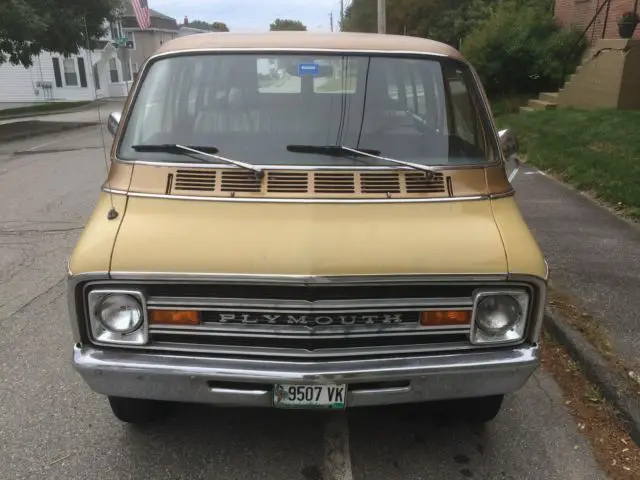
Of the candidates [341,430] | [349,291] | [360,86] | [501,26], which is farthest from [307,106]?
[501,26]

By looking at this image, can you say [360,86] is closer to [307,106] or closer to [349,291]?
[307,106]

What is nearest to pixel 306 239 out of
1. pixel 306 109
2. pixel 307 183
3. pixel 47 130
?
pixel 307 183

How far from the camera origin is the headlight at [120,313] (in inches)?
102

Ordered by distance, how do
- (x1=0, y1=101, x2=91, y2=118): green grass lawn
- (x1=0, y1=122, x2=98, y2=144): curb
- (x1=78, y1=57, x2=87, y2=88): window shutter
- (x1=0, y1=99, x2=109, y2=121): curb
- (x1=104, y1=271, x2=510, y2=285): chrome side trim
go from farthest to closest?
(x1=78, y1=57, x2=87, y2=88): window shutter, (x1=0, y1=101, x2=91, y2=118): green grass lawn, (x1=0, y1=99, x2=109, y2=121): curb, (x1=0, y1=122, x2=98, y2=144): curb, (x1=104, y1=271, x2=510, y2=285): chrome side trim

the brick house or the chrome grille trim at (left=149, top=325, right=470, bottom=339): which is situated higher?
the brick house

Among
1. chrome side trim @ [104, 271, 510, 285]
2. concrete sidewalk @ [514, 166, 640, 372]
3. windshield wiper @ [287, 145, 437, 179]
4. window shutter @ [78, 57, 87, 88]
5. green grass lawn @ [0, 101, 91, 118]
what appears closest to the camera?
chrome side trim @ [104, 271, 510, 285]

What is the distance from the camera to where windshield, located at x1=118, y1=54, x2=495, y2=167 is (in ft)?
10.6

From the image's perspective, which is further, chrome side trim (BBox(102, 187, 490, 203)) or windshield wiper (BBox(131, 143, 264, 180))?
windshield wiper (BBox(131, 143, 264, 180))

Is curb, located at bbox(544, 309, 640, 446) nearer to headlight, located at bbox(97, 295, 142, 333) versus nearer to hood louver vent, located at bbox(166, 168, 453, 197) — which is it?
hood louver vent, located at bbox(166, 168, 453, 197)

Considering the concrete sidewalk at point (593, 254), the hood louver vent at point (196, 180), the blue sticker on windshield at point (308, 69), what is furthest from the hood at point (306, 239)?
the concrete sidewalk at point (593, 254)

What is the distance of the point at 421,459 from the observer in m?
3.04

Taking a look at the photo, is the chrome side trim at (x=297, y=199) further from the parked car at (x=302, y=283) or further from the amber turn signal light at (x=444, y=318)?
the amber turn signal light at (x=444, y=318)

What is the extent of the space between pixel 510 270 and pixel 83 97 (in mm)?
40184

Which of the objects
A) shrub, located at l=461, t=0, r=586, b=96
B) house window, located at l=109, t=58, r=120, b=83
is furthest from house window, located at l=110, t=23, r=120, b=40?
shrub, located at l=461, t=0, r=586, b=96
